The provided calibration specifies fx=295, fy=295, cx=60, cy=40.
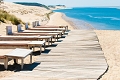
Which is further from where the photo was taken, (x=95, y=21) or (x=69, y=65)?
(x=95, y=21)

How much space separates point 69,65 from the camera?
7.48m

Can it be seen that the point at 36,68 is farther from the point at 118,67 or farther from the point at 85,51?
the point at 85,51

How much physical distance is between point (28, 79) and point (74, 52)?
11.4 feet

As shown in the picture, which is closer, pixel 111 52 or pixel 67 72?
pixel 67 72

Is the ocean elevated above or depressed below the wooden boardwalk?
below

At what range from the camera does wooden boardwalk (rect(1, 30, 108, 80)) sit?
21.0 ft

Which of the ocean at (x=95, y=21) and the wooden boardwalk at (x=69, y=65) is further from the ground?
the wooden boardwalk at (x=69, y=65)

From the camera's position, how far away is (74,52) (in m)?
9.40

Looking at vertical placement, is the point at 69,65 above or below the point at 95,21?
above

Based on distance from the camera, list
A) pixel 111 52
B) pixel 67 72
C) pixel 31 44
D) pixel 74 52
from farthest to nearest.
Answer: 1. pixel 111 52
2. pixel 74 52
3. pixel 31 44
4. pixel 67 72

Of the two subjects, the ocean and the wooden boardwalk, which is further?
the ocean

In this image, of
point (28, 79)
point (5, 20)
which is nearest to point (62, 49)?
point (28, 79)

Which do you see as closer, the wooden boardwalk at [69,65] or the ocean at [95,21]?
the wooden boardwalk at [69,65]

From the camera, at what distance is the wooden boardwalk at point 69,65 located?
21.0ft
